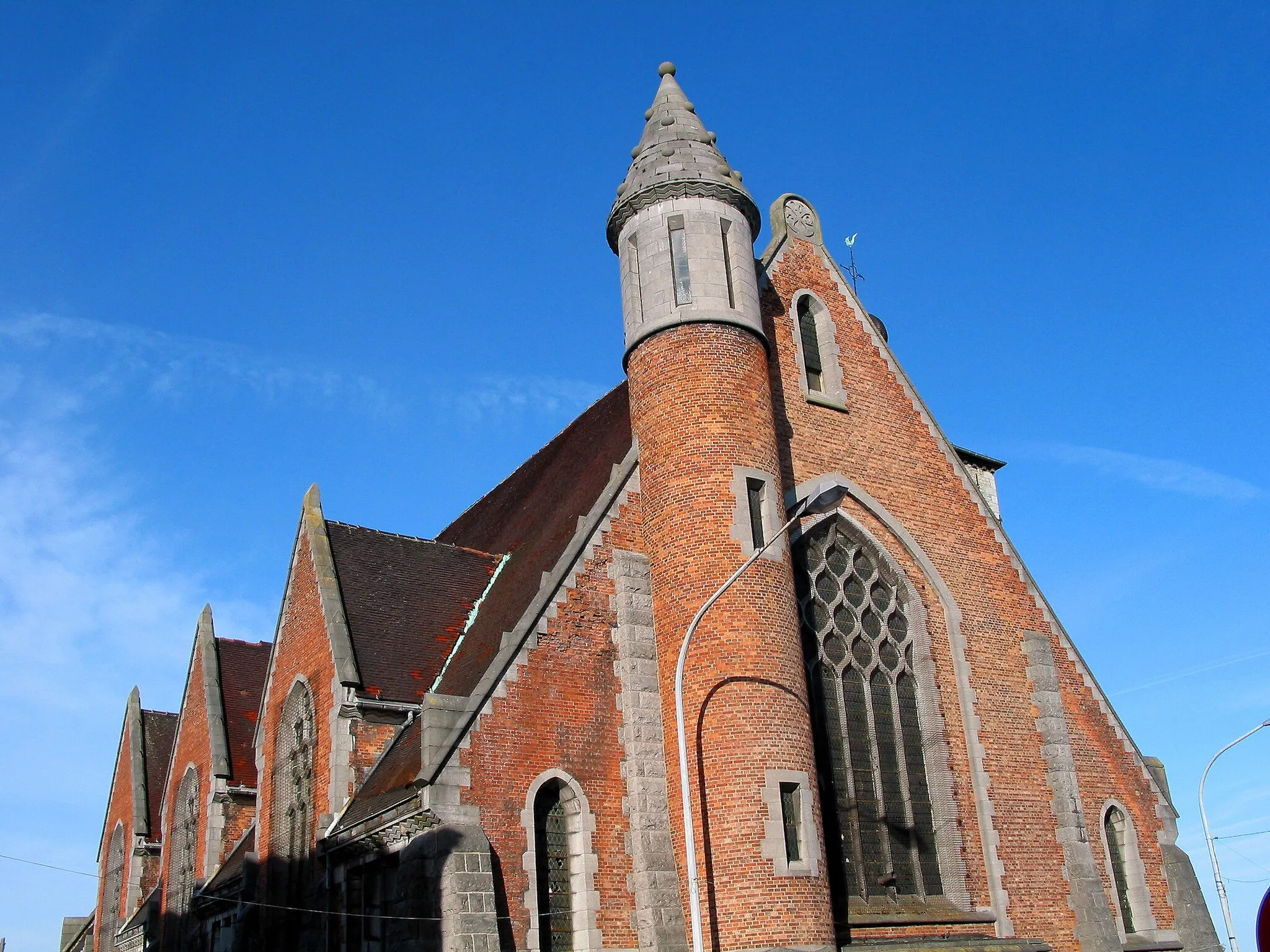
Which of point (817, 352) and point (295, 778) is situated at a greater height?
point (817, 352)

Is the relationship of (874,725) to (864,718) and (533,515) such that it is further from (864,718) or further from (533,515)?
(533,515)

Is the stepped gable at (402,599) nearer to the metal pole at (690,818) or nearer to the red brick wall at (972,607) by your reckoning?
the metal pole at (690,818)

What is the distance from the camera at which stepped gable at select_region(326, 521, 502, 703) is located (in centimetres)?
1967

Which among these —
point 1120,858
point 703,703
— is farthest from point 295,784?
point 1120,858

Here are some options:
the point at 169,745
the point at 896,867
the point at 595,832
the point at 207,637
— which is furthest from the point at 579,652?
the point at 169,745

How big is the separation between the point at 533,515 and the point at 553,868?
8.70 metres

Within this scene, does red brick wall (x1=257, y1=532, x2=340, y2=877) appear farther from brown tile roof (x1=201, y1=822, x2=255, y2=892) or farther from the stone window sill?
the stone window sill

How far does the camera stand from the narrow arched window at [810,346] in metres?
22.6

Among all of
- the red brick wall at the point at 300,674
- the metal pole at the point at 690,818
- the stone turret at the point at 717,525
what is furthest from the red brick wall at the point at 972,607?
the red brick wall at the point at 300,674

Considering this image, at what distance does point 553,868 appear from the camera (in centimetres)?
1645

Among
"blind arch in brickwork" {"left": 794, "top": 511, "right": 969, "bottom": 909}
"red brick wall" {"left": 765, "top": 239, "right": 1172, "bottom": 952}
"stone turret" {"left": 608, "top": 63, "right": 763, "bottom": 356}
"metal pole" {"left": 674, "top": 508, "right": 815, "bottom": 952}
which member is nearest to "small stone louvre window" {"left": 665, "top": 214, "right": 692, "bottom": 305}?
"stone turret" {"left": 608, "top": 63, "right": 763, "bottom": 356}

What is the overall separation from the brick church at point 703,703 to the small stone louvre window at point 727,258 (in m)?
0.06

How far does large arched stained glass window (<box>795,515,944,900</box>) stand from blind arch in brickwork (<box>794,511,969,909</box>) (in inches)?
0.8

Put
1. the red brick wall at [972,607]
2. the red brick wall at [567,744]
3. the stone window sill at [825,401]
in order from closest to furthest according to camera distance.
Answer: the red brick wall at [567,744]
the red brick wall at [972,607]
the stone window sill at [825,401]
